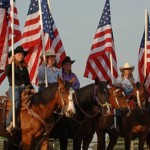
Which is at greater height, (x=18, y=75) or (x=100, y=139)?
(x=18, y=75)

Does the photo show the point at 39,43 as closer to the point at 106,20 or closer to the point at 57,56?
the point at 57,56

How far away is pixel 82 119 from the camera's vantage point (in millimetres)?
17578

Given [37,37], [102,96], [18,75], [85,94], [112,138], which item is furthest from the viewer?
[112,138]

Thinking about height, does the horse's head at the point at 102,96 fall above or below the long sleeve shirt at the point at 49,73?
below

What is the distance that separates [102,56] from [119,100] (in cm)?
243

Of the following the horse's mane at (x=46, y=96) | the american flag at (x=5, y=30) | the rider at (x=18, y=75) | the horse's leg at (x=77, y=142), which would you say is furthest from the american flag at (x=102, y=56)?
the horse's mane at (x=46, y=96)

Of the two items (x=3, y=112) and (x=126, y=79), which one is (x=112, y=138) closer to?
(x=126, y=79)

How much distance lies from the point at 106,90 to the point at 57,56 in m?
3.15

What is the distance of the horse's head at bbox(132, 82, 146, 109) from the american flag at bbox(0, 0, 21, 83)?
4.84 meters

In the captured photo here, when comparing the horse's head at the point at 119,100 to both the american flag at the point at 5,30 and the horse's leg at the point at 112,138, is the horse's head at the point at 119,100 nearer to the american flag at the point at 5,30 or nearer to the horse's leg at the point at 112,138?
the horse's leg at the point at 112,138

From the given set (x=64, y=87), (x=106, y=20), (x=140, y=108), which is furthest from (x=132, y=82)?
(x=64, y=87)

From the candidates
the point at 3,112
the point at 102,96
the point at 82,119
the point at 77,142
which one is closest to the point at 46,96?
the point at 3,112

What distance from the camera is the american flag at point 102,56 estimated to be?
2027 centimetres

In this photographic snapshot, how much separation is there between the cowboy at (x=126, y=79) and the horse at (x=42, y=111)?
15.7 ft
